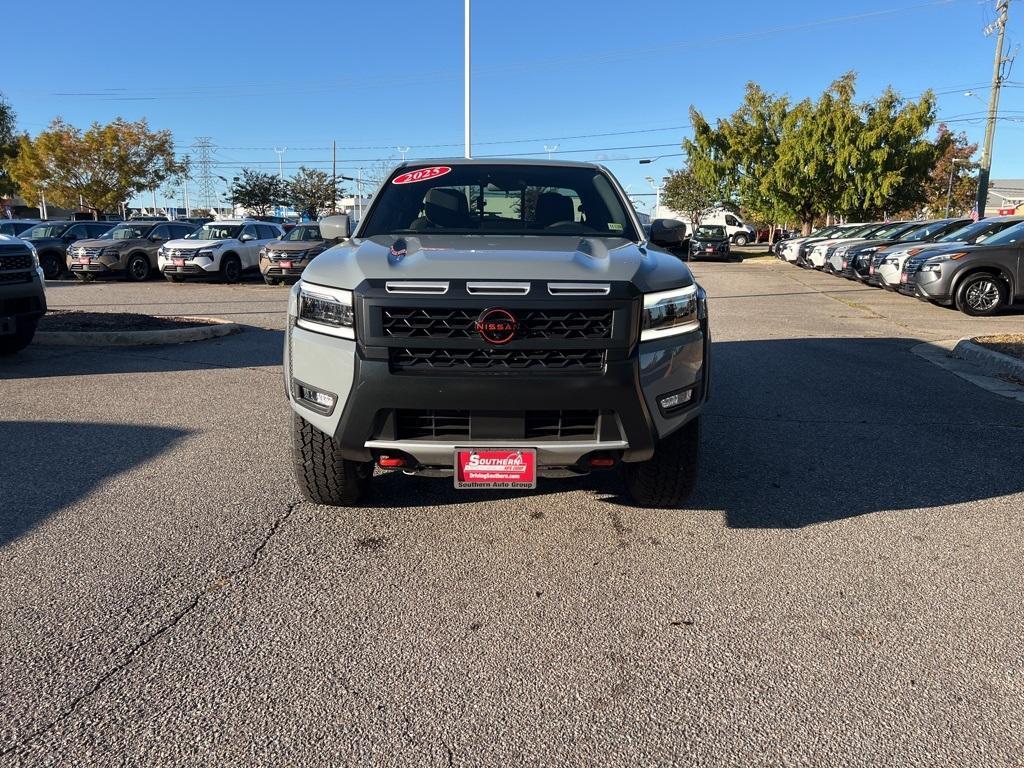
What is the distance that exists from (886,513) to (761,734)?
7.21 feet

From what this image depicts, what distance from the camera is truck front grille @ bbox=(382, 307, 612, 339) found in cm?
314

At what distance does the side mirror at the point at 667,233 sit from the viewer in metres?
4.74

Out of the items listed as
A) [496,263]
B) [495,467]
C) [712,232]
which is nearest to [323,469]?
[495,467]

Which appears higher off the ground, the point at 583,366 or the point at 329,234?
the point at 329,234

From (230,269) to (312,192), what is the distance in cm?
5556

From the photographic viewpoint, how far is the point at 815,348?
975 cm

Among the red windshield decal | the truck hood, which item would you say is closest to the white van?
the red windshield decal

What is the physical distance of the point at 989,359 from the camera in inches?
329

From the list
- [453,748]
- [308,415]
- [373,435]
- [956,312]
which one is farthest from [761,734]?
[956,312]

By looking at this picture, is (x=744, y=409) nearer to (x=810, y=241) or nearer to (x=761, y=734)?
(x=761, y=734)

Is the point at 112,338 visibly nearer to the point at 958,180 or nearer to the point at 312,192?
the point at 312,192

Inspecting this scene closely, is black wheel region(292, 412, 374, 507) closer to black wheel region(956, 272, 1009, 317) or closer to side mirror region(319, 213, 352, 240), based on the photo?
side mirror region(319, 213, 352, 240)

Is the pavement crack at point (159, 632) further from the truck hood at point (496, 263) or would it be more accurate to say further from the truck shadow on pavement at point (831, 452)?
the truck hood at point (496, 263)

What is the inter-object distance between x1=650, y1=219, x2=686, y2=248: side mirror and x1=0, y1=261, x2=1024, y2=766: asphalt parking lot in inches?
56.3
